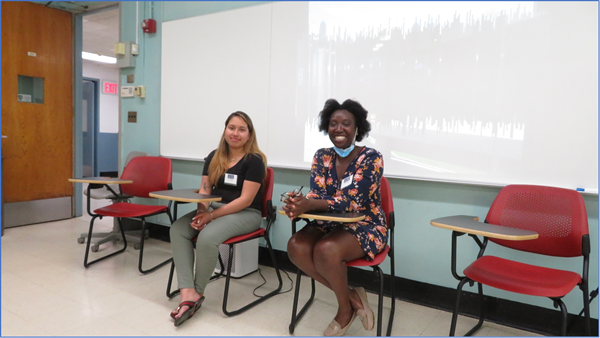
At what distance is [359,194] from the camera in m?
2.14

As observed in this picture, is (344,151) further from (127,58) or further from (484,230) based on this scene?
(127,58)

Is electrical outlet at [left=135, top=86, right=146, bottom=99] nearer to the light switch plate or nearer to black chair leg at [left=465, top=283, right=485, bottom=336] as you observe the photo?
the light switch plate

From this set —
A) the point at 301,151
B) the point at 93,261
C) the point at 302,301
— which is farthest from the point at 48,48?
the point at 302,301

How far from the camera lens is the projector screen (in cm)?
218

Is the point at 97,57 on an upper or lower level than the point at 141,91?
upper

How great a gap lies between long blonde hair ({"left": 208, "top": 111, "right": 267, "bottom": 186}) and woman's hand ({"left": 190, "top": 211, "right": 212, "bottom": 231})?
1.00 ft

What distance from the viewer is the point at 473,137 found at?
244 centimetres

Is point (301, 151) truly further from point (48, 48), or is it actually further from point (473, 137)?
point (48, 48)

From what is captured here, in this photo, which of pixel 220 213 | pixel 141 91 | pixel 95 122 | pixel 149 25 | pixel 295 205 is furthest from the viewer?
pixel 95 122

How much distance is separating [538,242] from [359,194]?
95cm

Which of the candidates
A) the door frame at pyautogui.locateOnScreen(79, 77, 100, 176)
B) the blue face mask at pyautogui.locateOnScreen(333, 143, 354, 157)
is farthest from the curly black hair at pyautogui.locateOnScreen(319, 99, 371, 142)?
the door frame at pyautogui.locateOnScreen(79, 77, 100, 176)

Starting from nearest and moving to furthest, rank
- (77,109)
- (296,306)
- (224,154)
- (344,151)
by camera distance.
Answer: (296,306), (344,151), (224,154), (77,109)

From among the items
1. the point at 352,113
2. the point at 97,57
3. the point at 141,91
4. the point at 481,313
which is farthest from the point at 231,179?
the point at 97,57

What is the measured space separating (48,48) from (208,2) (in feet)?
7.06
